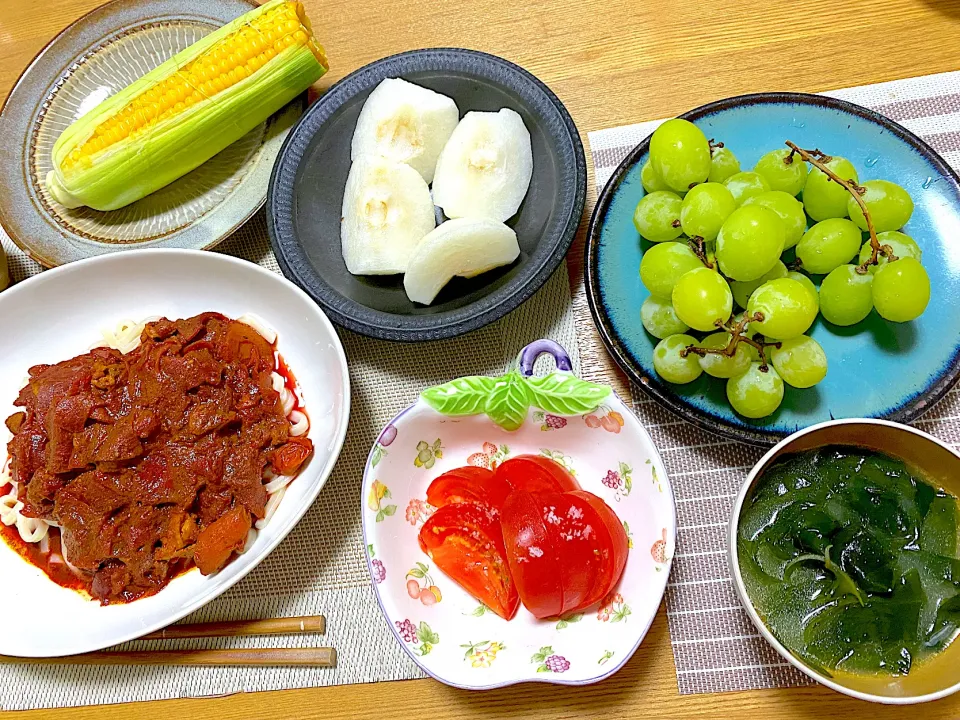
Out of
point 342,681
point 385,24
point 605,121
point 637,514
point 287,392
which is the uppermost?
point 385,24

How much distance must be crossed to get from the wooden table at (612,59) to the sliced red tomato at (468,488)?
0.84 ft

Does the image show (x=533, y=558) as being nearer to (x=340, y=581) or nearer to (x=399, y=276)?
(x=340, y=581)

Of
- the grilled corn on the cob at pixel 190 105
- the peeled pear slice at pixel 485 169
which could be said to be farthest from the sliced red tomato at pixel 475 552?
the grilled corn on the cob at pixel 190 105

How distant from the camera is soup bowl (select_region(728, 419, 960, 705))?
0.78 m

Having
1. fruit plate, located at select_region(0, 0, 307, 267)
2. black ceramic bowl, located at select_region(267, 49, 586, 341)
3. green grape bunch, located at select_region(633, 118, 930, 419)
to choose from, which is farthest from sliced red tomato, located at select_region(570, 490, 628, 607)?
fruit plate, located at select_region(0, 0, 307, 267)

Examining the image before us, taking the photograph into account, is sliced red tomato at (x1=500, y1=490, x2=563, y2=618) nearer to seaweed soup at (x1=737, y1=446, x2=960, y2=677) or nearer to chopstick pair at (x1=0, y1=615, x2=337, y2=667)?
seaweed soup at (x1=737, y1=446, x2=960, y2=677)

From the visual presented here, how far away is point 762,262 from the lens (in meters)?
0.87

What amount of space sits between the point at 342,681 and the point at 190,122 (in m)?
0.94

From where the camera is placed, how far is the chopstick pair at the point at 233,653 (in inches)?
40.9

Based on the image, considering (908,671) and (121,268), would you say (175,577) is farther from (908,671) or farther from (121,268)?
(908,671)

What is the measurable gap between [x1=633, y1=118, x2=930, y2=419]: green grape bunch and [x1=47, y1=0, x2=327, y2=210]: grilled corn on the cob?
0.65 metres

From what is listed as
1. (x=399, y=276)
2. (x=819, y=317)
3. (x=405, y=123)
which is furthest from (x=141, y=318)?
(x=819, y=317)

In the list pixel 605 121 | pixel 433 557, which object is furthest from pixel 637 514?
pixel 605 121

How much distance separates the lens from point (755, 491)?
34.2 inches
